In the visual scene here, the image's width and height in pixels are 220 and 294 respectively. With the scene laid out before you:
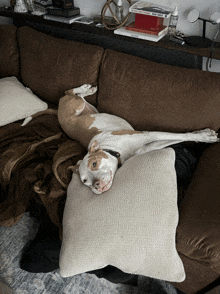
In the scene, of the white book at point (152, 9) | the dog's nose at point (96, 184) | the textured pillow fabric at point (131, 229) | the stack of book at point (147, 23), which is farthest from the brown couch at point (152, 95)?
the dog's nose at point (96, 184)

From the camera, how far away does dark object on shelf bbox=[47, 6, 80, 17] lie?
220 cm

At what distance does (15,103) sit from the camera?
1.98m

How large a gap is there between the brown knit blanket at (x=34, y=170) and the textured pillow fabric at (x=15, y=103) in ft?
0.36

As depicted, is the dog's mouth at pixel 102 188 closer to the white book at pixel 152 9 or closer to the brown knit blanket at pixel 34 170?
the brown knit blanket at pixel 34 170

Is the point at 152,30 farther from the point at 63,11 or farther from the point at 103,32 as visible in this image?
the point at 63,11

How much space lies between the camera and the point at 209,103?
1.51 meters

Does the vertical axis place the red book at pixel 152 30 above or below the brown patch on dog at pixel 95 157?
above

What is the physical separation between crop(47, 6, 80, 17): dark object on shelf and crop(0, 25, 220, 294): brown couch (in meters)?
0.31

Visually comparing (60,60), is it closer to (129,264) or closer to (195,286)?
(129,264)

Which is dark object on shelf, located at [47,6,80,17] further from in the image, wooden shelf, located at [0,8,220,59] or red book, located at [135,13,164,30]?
red book, located at [135,13,164,30]

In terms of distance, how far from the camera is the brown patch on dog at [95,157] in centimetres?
138

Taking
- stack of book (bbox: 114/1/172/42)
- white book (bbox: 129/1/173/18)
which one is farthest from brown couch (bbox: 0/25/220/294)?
white book (bbox: 129/1/173/18)

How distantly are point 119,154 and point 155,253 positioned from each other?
64 centimetres

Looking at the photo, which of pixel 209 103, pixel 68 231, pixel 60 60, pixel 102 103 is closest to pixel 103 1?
pixel 60 60
